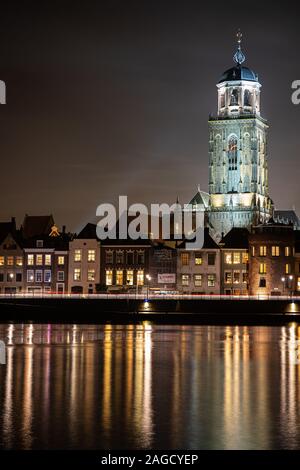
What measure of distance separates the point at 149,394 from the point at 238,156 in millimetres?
98357

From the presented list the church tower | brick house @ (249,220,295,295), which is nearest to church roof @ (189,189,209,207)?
the church tower

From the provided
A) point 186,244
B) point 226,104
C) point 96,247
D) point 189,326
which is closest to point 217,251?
point 186,244

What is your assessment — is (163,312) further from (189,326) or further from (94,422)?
(94,422)

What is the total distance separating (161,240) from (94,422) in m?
74.9

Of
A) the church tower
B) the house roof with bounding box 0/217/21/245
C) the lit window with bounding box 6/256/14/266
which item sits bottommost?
the lit window with bounding box 6/256/14/266

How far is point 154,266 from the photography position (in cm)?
9612

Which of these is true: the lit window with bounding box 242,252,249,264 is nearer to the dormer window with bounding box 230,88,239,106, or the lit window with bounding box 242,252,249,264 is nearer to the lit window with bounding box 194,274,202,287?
the lit window with bounding box 194,274,202,287

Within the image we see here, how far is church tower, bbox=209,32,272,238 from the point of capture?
412 feet

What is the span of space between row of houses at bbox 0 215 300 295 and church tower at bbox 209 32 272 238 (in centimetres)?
2742

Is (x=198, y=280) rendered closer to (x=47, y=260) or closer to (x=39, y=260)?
(x=47, y=260)

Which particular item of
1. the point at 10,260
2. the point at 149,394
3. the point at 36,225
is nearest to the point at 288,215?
the point at 36,225

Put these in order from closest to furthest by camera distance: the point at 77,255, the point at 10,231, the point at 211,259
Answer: the point at 211,259
the point at 77,255
the point at 10,231

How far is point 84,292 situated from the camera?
9662 cm

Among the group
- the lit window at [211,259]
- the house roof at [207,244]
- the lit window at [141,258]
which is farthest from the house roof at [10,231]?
the lit window at [211,259]
